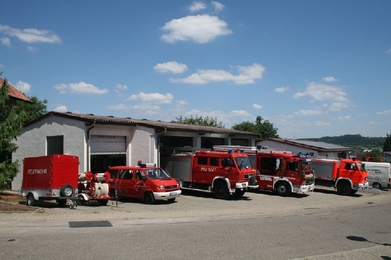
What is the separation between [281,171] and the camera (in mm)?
22688

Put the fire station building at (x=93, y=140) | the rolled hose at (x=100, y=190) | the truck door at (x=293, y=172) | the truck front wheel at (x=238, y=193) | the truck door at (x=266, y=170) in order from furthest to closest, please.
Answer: the truck door at (x=266, y=170) → the truck door at (x=293, y=172) → the truck front wheel at (x=238, y=193) → the fire station building at (x=93, y=140) → the rolled hose at (x=100, y=190)

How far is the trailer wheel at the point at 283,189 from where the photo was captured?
73.6 feet

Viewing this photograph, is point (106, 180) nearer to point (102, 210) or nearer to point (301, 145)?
point (102, 210)

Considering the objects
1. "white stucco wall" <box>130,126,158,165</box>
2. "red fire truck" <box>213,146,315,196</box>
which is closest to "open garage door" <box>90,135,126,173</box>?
"white stucco wall" <box>130,126,158,165</box>

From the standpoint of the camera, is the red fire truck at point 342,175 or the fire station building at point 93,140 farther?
the red fire truck at point 342,175

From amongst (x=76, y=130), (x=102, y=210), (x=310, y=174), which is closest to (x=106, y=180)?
(x=102, y=210)

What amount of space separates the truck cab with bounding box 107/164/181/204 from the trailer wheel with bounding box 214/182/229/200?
304 centimetres

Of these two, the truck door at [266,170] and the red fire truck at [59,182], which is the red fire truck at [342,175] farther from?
the red fire truck at [59,182]

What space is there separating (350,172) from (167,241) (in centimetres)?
1974

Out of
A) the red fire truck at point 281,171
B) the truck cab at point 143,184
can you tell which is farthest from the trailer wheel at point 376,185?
the truck cab at point 143,184

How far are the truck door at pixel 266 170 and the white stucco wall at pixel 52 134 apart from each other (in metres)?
10.9

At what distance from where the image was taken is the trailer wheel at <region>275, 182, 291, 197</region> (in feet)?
73.6

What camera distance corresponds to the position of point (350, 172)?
25.5 m

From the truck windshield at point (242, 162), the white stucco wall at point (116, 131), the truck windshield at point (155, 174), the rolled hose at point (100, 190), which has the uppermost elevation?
the white stucco wall at point (116, 131)
